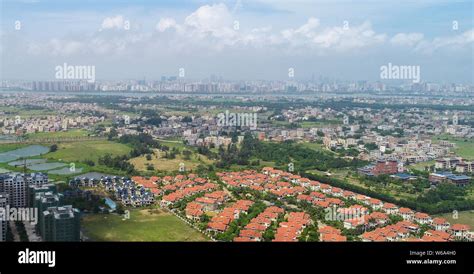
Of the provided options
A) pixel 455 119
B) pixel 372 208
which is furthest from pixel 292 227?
pixel 455 119

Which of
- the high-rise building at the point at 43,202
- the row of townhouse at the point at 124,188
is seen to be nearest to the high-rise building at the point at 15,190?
the high-rise building at the point at 43,202

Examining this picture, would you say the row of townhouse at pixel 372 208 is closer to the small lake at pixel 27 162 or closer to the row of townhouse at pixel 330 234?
the row of townhouse at pixel 330 234

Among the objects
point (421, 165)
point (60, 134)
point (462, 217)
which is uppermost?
point (60, 134)

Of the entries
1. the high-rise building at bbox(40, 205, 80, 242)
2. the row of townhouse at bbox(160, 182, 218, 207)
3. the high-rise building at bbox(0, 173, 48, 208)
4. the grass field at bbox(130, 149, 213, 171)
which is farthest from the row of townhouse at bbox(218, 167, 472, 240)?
the high-rise building at bbox(0, 173, 48, 208)

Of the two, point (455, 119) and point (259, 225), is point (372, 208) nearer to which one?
point (259, 225)

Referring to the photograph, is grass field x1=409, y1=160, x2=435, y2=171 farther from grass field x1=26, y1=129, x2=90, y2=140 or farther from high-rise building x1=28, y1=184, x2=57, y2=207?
grass field x1=26, y1=129, x2=90, y2=140
